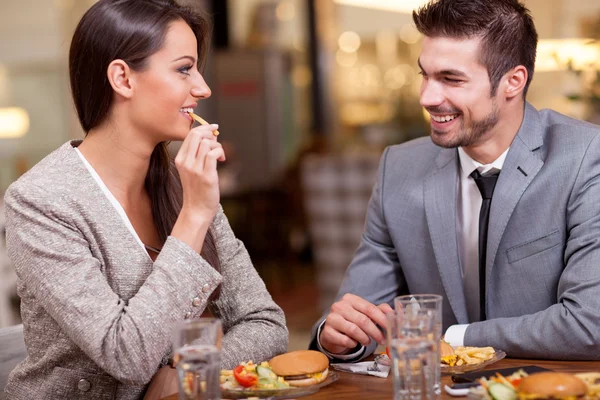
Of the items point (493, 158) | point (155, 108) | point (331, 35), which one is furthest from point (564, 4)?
point (155, 108)

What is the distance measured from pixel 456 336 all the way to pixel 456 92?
1.91ft

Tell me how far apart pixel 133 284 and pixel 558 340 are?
2.89 feet

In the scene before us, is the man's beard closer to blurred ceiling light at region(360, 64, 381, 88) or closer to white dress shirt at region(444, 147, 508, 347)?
white dress shirt at region(444, 147, 508, 347)

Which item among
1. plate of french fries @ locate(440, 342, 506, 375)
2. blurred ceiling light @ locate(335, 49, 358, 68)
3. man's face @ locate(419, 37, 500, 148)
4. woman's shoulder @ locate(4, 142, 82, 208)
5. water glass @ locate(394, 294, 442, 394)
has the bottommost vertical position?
plate of french fries @ locate(440, 342, 506, 375)

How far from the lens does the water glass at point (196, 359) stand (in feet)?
4.13

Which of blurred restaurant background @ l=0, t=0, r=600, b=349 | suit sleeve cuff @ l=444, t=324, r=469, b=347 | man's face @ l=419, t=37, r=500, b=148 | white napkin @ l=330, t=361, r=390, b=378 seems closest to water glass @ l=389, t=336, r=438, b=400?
white napkin @ l=330, t=361, r=390, b=378

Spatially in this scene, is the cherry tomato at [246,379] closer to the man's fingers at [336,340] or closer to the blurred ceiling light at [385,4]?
the man's fingers at [336,340]

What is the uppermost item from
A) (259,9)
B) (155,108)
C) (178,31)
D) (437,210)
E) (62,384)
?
(259,9)

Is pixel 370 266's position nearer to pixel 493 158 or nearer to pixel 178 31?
pixel 493 158

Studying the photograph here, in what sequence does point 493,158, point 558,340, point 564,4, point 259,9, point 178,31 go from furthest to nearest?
point 259,9
point 564,4
point 493,158
point 178,31
point 558,340

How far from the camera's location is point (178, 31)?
1812 mm

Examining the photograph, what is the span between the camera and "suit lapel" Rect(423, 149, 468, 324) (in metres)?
2.02

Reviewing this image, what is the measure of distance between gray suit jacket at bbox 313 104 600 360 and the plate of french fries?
14cm

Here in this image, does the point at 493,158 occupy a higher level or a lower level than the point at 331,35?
lower
